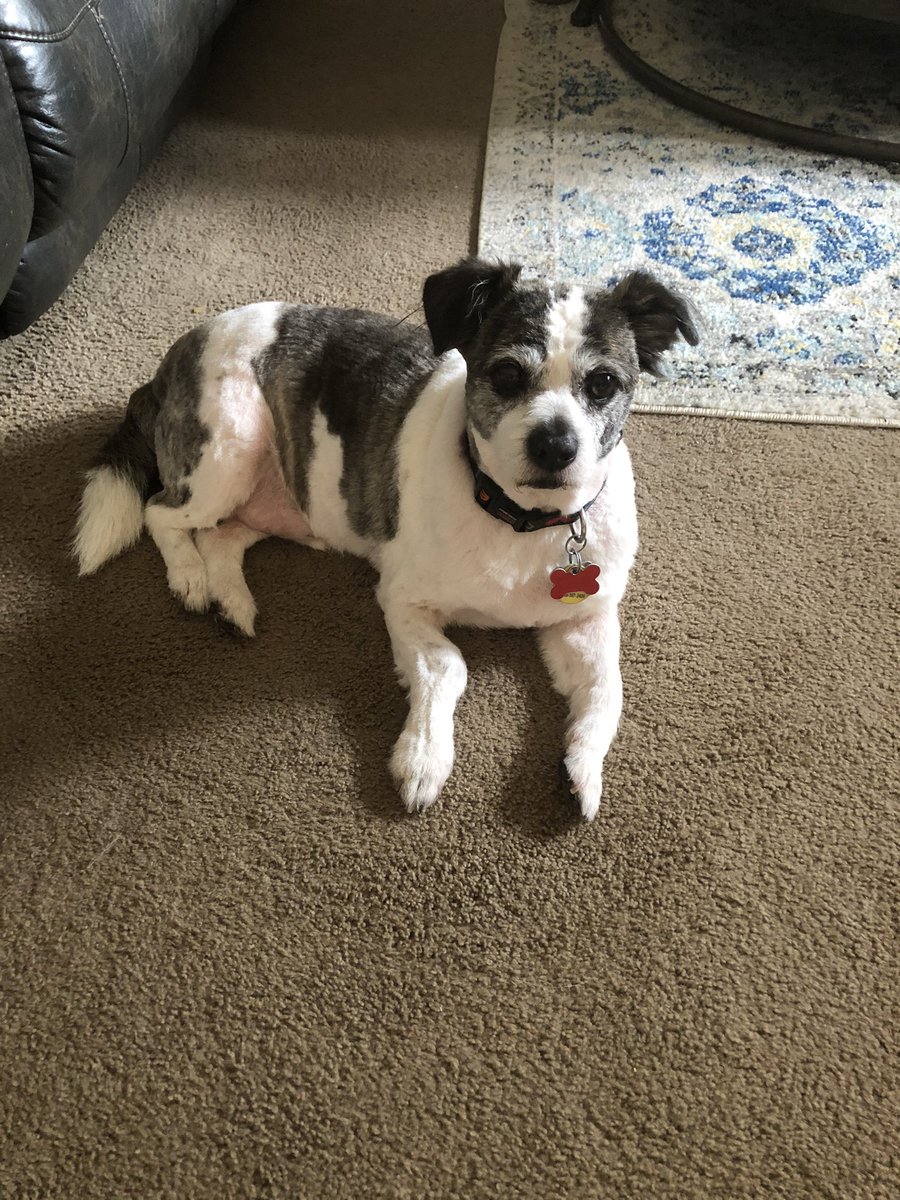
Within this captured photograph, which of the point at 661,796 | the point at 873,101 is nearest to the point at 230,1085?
the point at 661,796

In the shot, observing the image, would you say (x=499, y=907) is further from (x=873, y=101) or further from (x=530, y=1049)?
(x=873, y=101)

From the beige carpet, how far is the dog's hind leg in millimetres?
62

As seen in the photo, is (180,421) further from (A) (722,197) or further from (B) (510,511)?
(A) (722,197)

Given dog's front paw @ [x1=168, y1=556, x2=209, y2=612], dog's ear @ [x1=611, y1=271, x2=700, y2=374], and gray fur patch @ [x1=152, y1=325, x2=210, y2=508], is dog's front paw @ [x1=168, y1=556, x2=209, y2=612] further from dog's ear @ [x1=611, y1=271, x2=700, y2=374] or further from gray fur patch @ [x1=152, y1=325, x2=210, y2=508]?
dog's ear @ [x1=611, y1=271, x2=700, y2=374]

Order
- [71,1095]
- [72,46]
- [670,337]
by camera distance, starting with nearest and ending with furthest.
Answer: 1. [71,1095]
2. [670,337]
3. [72,46]

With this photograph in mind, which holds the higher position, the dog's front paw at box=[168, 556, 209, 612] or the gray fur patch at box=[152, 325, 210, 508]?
the gray fur patch at box=[152, 325, 210, 508]

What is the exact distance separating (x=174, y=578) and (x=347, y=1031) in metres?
0.99

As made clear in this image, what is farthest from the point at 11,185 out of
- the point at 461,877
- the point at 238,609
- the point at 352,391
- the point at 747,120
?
the point at 747,120

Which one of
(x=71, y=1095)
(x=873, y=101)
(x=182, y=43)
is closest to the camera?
(x=71, y=1095)

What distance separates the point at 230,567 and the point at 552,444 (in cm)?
83

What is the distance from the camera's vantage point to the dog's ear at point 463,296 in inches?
63.9

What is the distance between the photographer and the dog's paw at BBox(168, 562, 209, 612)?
1.96 m

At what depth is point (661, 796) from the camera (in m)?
1.71

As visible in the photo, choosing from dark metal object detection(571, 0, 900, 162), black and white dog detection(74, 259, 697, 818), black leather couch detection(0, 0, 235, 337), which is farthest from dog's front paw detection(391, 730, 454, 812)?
dark metal object detection(571, 0, 900, 162)
